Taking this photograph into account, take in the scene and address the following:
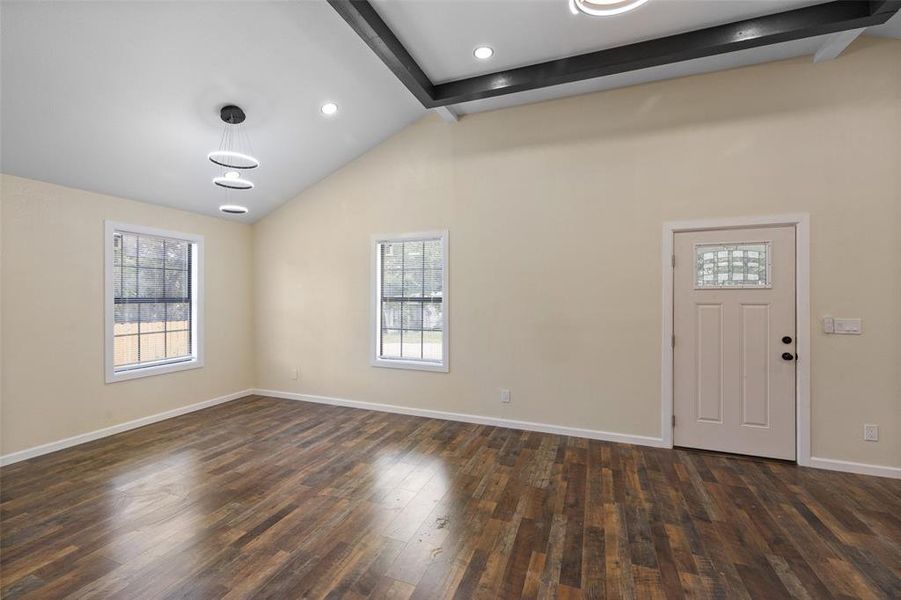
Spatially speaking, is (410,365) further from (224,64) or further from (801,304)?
(801,304)

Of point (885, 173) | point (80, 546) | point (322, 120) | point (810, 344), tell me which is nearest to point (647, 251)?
point (810, 344)

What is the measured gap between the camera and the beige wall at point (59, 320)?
3225mm

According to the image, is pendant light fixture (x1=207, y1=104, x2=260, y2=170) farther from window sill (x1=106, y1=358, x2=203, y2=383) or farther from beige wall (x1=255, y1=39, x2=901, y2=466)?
window sill (x1=106, y1=358, x2=203, y2=383)

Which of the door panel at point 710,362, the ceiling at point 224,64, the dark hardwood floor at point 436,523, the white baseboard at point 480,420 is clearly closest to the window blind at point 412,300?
the white baseboard at point 480,420

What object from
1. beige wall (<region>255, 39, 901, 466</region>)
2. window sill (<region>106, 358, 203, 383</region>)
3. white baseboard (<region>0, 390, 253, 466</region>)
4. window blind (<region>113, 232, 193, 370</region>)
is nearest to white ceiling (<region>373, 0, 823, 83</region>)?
beige wall (<region>255, 39, 901, 466</region>)

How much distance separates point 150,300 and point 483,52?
445 cm

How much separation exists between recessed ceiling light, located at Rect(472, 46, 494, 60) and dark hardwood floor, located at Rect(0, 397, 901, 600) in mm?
3475

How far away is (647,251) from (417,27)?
9.06 ft

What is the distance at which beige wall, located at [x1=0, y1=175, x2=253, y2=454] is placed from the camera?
3225mm

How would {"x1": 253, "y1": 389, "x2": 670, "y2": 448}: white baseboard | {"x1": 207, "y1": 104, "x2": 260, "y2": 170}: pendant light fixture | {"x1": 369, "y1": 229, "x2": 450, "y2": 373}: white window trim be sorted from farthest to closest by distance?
{"x1": 369, "y1": 229, "x2": 450, "y2": 373}: white window trim < {"x1": 253, "y1": 389, "x2": 670, "y2": 448}: white baseboard < {"x1": 207, "y1": 104, "x2": 260, "y2": 170}: pendant light fixture

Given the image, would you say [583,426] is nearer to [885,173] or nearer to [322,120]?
[885,173]

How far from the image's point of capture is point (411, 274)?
4684 millimetres

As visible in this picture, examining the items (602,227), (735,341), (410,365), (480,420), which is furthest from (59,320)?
(735,341)

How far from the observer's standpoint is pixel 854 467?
3.04m
